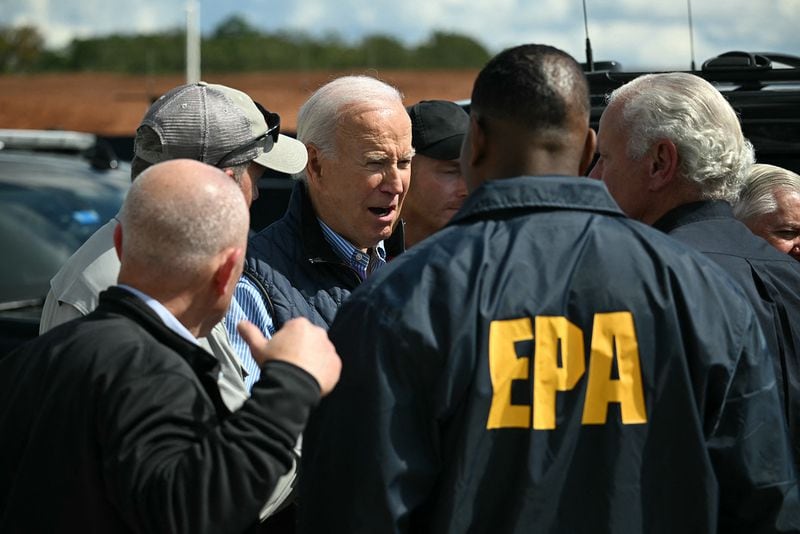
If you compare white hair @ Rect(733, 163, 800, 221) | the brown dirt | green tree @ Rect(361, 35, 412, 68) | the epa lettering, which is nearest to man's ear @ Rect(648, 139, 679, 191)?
white hair @ Rect(733, 163, 800, 221)

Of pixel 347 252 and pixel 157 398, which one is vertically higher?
pixel 347 252

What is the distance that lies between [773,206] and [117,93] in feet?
140

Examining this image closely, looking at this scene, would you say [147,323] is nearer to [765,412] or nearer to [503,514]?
[503,514]

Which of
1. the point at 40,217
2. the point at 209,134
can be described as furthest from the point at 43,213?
the point at 209,134

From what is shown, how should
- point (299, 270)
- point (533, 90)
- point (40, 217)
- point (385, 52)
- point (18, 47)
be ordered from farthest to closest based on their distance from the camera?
point (385, 52)
point (18, 47)
point (40, 217)
point (299, 270)
point (533, 90)

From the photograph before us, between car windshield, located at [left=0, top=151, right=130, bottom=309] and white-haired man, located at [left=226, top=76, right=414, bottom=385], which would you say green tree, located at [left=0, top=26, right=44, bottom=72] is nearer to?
car windshield, located at [left=0, top=151, right=130, bottom=309]

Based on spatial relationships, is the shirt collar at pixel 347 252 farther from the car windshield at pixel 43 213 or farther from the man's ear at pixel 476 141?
the car windshield at pixel 43 213

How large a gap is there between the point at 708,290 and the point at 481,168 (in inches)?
19.2

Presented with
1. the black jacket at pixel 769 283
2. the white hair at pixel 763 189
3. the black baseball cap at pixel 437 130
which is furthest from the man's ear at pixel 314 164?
the white hair at pixel 763 189

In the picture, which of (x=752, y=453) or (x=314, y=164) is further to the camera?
(x=314, y=164)

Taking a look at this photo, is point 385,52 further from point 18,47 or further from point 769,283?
point 769,283

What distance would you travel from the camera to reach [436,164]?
4.11m

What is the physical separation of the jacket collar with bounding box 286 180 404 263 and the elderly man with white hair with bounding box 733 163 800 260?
4.24 feet

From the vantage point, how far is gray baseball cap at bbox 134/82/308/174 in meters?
2.99
